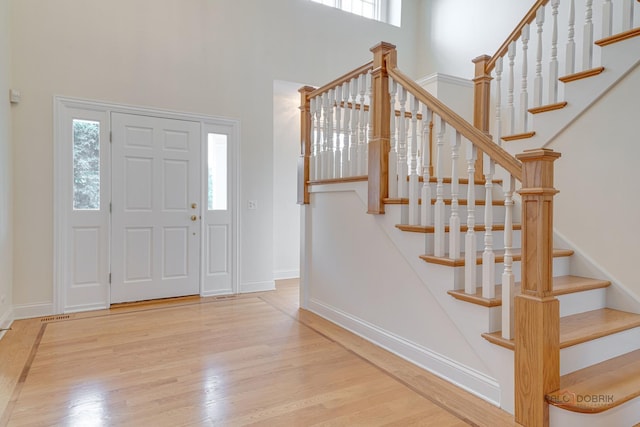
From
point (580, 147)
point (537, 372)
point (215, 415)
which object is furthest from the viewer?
point (580, 147)

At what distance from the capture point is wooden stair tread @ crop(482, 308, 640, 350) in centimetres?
A: 183

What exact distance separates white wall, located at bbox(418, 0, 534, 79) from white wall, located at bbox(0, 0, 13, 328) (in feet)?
16.0

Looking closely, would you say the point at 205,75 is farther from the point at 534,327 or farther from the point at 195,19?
the point at 534,327

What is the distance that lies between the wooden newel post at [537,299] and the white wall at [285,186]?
3.82m

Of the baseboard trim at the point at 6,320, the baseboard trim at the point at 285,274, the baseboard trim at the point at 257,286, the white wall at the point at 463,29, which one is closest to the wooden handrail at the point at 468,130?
the white wall at the point at 463,29

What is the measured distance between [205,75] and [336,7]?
230 centimetres

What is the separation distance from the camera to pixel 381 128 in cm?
271

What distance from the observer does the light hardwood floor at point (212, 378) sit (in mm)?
1838

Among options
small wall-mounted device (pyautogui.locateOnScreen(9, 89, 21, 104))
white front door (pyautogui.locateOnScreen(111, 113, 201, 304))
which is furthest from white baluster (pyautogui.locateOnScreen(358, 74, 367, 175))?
small wall-mounted device (pyautogui.locateOnScreen(9, 89, 21, 104))

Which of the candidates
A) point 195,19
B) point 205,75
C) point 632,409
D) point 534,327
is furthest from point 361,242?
point 195,19

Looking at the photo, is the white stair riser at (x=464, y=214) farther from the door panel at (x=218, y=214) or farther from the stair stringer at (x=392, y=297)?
the door panel at (x=218, y=214)

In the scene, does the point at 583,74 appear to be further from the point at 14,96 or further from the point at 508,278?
the point at 14,96

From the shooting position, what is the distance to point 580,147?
2.53 m

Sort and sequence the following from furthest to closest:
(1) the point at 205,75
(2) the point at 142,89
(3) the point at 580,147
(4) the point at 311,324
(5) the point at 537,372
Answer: (1) the point at 205,75, (2) the point at 142,89, (4) the point at 311,324, (3) the point at 580,147, (5) the point at 537,372
